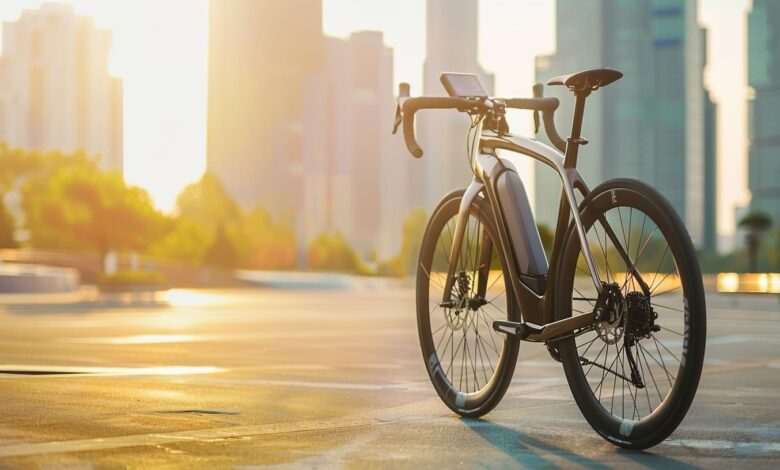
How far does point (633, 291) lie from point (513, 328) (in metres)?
1.00

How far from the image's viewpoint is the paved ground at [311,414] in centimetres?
465

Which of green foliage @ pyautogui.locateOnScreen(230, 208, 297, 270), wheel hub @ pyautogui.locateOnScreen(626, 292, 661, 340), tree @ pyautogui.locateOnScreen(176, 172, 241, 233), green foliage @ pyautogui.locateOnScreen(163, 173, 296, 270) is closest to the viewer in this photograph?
wheel hub @ pyautogui.locateOnScreen(626, 292, 661, 340)

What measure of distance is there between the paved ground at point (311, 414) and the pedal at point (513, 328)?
45 centimetres

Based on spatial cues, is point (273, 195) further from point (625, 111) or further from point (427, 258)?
point (427, 258)

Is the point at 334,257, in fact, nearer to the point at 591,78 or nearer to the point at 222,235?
the point at 222,235

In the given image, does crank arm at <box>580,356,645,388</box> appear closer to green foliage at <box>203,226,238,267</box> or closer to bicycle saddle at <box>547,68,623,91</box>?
bicycle saddle at <box>547,68,623,91</box>

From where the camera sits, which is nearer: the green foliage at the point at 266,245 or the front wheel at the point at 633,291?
the front wheel at the point at 633,291

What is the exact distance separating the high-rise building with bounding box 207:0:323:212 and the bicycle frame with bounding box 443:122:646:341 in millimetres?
148750

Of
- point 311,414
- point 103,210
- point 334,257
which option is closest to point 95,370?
point 311,414

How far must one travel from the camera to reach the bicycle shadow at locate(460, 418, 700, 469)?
14.7ft

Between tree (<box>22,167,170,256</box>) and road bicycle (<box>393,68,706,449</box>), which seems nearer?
road bicycle (<box>393,68,706,449</box>)

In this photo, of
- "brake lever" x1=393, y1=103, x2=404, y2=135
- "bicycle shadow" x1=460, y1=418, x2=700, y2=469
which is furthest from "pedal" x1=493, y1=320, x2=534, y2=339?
"brake lever" x1=393, y1=103, x2=404, y2=135

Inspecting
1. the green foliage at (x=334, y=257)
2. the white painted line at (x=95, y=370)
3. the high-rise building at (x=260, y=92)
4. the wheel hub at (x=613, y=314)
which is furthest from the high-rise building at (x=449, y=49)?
the wheel hub at (x=613, y=314)

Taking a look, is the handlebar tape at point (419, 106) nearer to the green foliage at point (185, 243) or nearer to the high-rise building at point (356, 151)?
the green foliage at point (185, 243)
